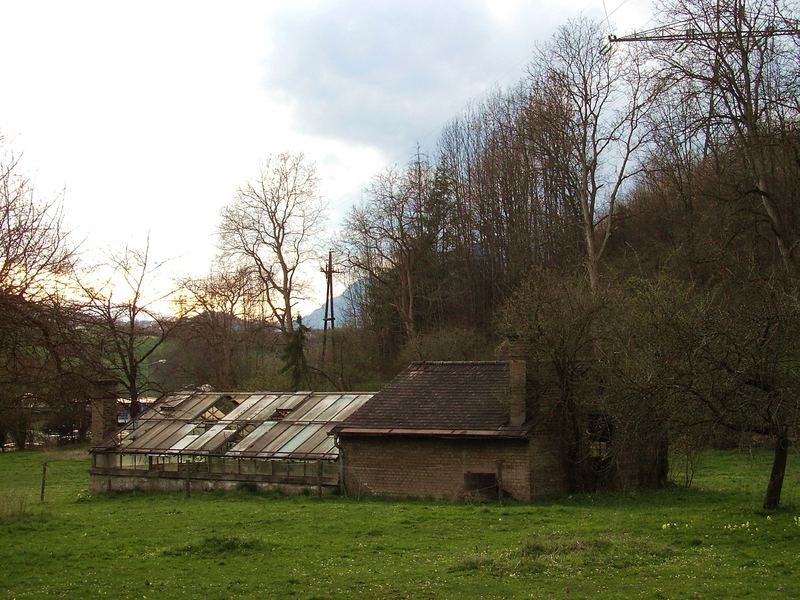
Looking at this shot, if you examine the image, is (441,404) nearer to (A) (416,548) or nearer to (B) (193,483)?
(B) (193,483)

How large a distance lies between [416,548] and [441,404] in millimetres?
9135

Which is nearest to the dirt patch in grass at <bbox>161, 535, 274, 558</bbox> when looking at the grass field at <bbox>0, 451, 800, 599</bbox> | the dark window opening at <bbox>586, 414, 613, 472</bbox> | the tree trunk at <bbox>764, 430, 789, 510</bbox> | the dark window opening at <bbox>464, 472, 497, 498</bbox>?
the grass field at <bbox>0, 451, 800, 599</bbox>

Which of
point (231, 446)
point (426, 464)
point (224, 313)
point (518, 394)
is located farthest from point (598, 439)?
point (224, 313)

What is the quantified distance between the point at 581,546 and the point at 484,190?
37.3m

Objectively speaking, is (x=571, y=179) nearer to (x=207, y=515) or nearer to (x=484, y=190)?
(x=484, y=190)

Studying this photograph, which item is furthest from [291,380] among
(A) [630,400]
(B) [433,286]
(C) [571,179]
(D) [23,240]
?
(D) [23,240]

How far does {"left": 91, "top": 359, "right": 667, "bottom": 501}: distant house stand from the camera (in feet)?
74.6

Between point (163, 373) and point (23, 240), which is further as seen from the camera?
point (163, 373)

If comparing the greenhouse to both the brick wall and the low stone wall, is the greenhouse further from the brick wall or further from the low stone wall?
the brick wall

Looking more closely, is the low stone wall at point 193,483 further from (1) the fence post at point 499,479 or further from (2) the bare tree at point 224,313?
(2) the bare tree at point 224,313

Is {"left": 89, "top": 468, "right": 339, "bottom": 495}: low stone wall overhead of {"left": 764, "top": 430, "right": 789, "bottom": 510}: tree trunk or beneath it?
beneath

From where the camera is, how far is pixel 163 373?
215 feet

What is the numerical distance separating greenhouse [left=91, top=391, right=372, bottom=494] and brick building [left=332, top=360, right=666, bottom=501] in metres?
1.45

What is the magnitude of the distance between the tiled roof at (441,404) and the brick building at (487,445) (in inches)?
1.3
